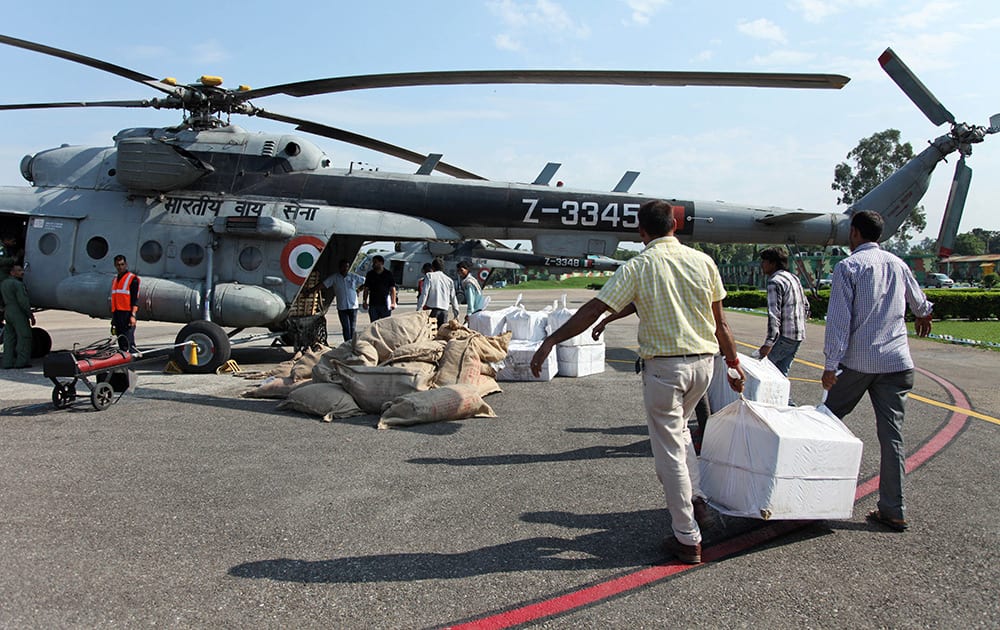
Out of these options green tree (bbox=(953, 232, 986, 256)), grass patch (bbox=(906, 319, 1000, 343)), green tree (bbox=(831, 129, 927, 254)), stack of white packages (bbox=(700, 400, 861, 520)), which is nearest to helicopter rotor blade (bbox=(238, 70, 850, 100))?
stack of white packages (bbox=(700, 400, 861, 520))

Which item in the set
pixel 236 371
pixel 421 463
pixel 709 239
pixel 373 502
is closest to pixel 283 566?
pixel 373 502

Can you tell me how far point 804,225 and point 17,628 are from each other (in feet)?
35.0

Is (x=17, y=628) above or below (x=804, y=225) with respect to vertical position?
below

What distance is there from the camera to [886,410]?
396 centimetres

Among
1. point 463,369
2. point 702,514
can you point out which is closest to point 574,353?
point 463,369

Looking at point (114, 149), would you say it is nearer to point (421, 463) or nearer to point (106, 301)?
point (106, 301)

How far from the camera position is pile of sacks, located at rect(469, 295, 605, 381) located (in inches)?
350

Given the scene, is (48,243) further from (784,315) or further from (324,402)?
(784,315)

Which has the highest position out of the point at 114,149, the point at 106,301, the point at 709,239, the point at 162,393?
the point at 114,149

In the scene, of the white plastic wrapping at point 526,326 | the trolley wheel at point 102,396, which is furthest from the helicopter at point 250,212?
the trolley wheel at point 102,396

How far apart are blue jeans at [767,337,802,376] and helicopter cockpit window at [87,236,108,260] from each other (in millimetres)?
Answer: 9466

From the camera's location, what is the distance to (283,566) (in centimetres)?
330

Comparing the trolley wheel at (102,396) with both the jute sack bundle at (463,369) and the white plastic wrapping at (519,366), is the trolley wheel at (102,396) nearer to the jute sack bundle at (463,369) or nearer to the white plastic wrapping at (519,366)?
the jute sack bundle at (463,369)

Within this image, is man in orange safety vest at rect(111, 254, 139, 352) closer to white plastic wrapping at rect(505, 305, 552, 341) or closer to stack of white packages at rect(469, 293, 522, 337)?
stack of white packages at rect(469, 293, 522, 337)
